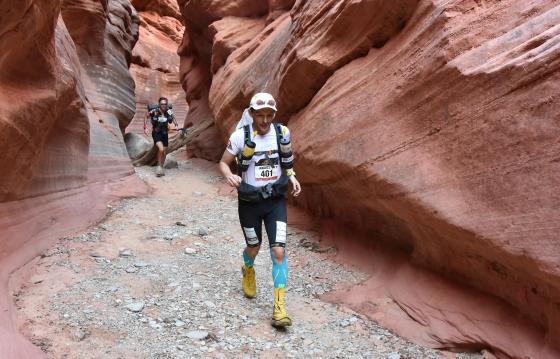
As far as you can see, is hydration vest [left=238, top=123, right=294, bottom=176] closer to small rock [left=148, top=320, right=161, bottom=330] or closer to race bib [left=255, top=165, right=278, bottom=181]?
race bib [left=255, top=165, right=278, bottom=181]

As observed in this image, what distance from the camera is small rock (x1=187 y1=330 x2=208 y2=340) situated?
3.73 meters

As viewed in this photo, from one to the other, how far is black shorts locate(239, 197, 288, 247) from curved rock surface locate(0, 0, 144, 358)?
6.54ft

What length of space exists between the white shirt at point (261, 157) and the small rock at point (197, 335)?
1.39 m

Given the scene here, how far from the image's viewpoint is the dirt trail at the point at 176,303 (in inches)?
142

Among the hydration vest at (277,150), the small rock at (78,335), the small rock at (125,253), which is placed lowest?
the small rock at (78,335)

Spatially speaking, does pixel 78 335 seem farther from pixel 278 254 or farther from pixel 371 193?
pixel 371 193

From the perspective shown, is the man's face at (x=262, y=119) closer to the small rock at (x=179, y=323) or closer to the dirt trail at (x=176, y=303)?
the dirt trail at (x=176, y=303)

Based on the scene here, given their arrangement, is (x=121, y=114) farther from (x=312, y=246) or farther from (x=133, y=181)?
(x=312, y=246)

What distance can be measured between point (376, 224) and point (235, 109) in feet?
18.0

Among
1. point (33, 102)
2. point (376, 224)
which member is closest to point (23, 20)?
point (33, 102)

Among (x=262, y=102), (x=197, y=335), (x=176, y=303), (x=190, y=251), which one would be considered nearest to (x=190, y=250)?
(x=190, y=251)

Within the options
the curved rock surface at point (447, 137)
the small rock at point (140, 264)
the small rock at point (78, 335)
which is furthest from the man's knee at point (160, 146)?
the small rock at point (78, 335)

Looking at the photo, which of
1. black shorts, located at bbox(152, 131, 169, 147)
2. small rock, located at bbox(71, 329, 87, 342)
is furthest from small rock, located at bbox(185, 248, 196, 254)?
black shorts, located at bbox(152, 131, 169, 147)

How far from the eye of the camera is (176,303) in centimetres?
432
